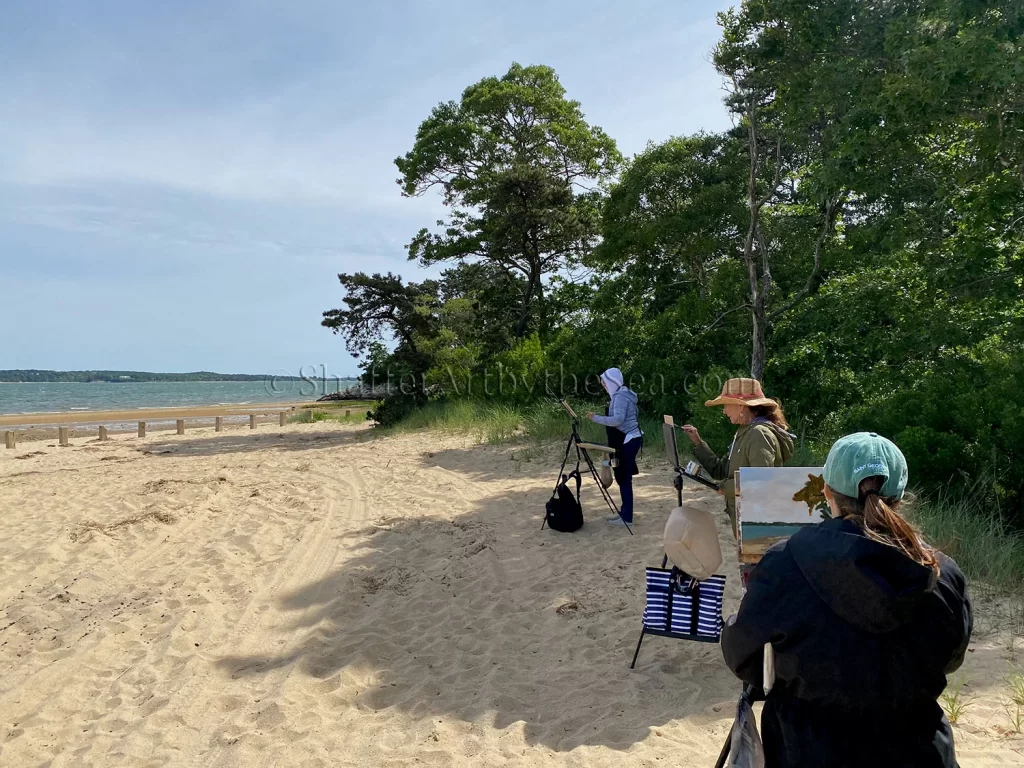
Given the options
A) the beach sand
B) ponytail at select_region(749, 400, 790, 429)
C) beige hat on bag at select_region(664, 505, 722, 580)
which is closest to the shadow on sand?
the beach sand

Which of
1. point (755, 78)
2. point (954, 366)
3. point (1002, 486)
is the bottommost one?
point (1002, 486)

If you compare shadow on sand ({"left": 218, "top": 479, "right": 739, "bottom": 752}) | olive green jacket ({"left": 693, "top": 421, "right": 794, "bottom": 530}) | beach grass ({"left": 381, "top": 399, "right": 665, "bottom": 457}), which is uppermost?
olive green jacket ({"left": 693, "top": 421, "right": 794, "bottom": 530})

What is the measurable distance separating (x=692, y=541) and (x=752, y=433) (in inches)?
37.4

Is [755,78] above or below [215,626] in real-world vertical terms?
above

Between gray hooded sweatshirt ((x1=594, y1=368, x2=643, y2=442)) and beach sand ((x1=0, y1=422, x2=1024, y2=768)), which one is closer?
beach sand ((x1=0, y1=422, x2=1024, y2=768))

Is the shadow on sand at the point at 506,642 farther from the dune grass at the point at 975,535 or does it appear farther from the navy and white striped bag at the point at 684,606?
the dune grass at the point at 975,535

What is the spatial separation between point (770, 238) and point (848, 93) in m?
5.12

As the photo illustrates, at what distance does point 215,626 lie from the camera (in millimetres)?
5477

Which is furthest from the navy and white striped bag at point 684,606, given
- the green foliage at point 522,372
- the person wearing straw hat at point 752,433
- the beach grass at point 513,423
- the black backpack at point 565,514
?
the green foliage at point 522,372

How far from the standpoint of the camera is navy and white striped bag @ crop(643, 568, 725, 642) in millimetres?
4074

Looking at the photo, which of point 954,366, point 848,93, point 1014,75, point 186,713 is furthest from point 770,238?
point 186,713

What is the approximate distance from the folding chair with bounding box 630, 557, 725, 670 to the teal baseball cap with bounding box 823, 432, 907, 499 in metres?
2.46

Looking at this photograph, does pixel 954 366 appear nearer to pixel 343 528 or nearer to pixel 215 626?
pixel 343 528

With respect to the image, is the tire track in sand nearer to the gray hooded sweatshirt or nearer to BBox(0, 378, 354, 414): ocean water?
the gray hooded sweatshirt
